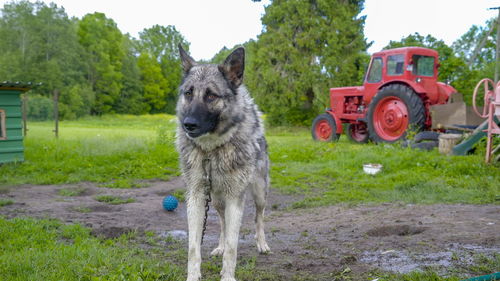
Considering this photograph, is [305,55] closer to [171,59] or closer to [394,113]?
[394,113]

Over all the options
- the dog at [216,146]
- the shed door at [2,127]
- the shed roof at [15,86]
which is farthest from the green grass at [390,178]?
the shed door at [2,127]

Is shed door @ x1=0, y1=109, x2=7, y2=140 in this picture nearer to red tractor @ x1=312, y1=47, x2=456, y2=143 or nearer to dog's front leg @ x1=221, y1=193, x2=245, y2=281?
dog's front leg @ x1=221, y1=193, x2=245, y2=281

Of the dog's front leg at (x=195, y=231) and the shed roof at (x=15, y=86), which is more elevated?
the shed roof at (x=15, y=86)

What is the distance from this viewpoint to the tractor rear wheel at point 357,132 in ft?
48.9

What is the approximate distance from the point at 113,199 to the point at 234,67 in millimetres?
4416

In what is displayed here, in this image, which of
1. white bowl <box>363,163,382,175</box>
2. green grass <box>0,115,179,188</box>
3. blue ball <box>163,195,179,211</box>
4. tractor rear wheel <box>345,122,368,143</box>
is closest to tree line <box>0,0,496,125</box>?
tractor rear wheel <box>345,122,368,143</box>

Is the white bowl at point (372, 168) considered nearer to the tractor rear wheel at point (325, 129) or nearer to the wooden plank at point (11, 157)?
the tractor rear wheel at point (325, 129)

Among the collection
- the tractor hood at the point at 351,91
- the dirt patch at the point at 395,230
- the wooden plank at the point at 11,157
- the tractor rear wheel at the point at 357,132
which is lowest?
the dirt patch at the point at 395,230

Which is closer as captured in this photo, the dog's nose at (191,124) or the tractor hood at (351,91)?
the dog's nose at (191,124)

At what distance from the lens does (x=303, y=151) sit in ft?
39.9

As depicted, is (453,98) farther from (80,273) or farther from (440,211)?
(80,273)

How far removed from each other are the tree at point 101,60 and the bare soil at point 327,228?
4018 cm

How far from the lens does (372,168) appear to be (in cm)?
908

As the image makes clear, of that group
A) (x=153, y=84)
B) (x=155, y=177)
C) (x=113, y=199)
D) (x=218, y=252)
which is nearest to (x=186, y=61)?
(x=218, y=252)
